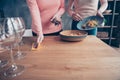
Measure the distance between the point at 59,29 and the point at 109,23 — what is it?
2.29m

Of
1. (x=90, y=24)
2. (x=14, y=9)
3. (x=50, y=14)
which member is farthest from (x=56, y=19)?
(x=14, y=9)

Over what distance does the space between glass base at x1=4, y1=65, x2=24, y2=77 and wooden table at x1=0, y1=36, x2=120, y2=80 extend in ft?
0.08

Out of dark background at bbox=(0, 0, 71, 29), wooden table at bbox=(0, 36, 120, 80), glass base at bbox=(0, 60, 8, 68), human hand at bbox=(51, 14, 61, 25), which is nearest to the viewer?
wooden table at bbox=(0, 36, 120, 80)

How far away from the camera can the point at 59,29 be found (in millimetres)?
1469

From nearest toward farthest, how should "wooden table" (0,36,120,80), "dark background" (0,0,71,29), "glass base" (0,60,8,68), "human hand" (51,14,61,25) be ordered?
"wooden table" (0,36,120,80) < "glass base" (0,60,8,68) < "human hand" (51,14,61,25) < "dark background" (0,0,71,29)

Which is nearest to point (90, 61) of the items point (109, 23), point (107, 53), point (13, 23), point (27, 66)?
point (107, 53)

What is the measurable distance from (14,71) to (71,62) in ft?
0.88

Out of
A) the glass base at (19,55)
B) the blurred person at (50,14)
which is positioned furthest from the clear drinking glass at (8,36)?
the blurred person at (50,14)

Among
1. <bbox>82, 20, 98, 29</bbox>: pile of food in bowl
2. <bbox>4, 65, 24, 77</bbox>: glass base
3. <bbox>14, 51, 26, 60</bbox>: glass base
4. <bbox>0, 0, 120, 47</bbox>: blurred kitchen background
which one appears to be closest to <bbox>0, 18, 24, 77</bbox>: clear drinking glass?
<bbox>4, 65, 24, 77</bbox>: glass base

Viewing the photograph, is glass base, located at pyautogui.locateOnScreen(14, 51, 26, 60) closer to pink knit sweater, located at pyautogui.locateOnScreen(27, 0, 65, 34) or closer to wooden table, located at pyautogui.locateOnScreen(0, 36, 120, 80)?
wooden table, located at pyautogui.locateOnScreen(0, 36, 120, 80)

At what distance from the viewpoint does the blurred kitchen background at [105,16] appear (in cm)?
292

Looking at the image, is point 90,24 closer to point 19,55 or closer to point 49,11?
point 49,11

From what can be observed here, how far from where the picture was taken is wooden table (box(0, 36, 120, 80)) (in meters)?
0.62

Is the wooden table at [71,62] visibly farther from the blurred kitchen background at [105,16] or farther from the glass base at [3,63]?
the blurred kitchen background at [105,16]
